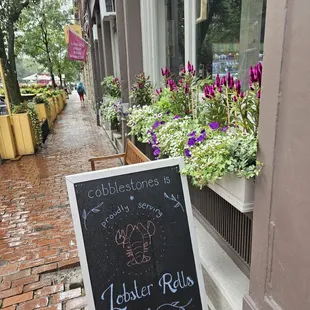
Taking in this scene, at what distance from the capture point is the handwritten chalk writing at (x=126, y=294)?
1.46 meters

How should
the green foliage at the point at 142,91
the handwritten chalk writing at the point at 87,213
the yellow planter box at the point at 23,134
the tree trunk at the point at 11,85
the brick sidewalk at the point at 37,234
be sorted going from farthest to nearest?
the tree trunk at the point at 11,85
the yellow planter box at the point at 23,134
the green foliage at the point at 142,91
the brick sidewalk at the point at 37,234
the handwritten chalk writing at the point at 87,213

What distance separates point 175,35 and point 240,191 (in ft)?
9.10

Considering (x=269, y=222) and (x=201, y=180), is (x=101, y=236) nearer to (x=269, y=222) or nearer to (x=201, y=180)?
(x=201, y=180)

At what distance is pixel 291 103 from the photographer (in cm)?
124

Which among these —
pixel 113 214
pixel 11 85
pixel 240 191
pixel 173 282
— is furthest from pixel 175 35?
pixel 11 85

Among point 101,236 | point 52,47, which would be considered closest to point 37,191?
point 101,236

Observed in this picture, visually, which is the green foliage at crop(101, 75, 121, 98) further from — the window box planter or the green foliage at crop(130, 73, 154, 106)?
the window box planter

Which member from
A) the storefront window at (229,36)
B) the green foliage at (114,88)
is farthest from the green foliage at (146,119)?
the green foliage at (114,88)

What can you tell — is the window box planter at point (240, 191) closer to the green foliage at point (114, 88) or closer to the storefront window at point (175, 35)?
the storefront window at point (175, 35)

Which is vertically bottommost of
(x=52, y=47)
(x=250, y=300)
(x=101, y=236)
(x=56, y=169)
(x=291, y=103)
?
(x=56, y=169)

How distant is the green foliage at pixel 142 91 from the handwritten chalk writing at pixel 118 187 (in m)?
2.60

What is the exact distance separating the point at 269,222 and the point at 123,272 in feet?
2.70

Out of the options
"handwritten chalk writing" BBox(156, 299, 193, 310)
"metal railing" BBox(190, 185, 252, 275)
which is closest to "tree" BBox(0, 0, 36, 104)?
"metal railing" BBox(190, 185, 252, 275)

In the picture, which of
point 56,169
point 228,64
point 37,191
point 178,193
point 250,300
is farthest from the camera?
point 56,169
